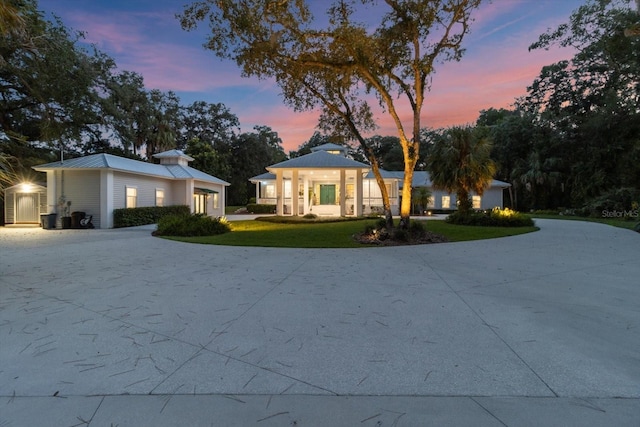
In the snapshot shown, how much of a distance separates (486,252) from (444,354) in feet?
23.2

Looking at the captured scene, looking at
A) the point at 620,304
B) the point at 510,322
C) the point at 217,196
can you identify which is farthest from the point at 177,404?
the point at 217,196

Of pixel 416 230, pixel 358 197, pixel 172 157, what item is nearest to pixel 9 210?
pixel 172 157

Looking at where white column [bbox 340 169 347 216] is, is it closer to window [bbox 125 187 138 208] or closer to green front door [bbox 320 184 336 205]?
green front door [bbox 320 184 336 205]

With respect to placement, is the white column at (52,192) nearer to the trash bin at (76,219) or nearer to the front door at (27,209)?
the trash bin at (76,219)

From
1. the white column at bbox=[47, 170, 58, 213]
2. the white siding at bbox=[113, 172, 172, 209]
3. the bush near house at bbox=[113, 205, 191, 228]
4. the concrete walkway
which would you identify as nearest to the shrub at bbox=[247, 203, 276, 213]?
the white siding at bbox=[113, 172, 172, 209]

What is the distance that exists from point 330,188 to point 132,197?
47.4 ft

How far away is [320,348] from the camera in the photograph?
125 inches

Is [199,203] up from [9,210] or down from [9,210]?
up

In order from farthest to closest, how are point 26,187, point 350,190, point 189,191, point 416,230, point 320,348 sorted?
point 350,190 < point 189,191 < point 26,187 < point 416,230 < point 320,348

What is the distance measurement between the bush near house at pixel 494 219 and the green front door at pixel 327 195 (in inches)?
420

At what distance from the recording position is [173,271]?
6.77m

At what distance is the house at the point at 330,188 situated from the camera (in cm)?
2262

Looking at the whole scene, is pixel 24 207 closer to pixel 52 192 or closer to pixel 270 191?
pixel 52 192

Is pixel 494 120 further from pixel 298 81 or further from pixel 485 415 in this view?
pixel 485 415
